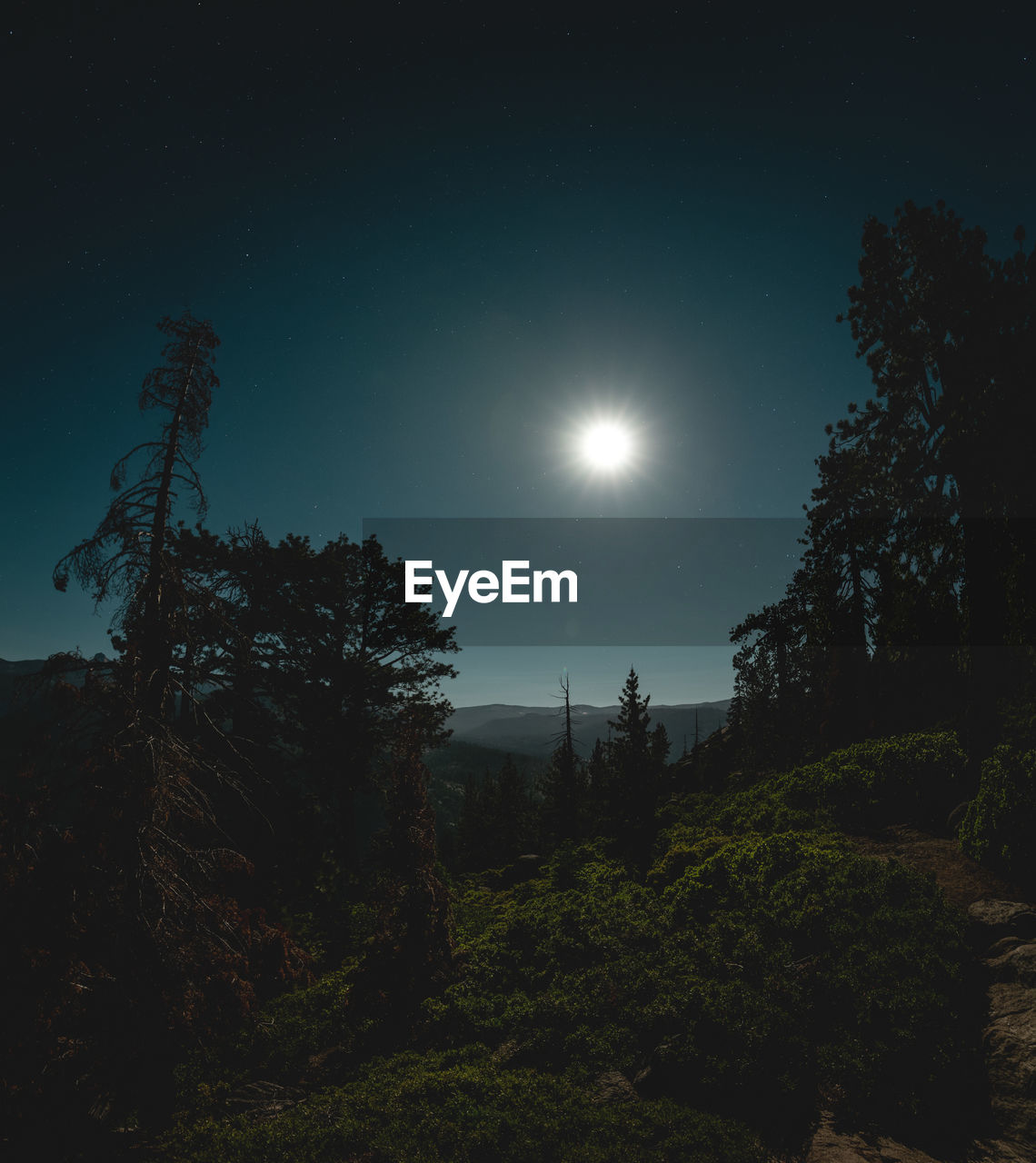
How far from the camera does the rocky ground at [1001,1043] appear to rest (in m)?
6.17

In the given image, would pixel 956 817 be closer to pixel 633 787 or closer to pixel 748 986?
pixel 748 986

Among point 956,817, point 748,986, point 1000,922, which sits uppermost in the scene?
point 956,817

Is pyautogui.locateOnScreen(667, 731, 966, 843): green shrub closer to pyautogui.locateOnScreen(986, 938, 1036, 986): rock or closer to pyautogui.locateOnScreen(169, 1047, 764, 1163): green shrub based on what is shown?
pyautogui.locateOnScreen(986, 938, 1036, 986): rock

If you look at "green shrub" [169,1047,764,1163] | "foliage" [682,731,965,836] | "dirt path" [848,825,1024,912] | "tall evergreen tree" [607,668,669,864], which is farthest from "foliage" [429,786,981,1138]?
"tall evergreen tree" [607,668,669,864]

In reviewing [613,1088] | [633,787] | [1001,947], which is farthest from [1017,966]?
[633,787]

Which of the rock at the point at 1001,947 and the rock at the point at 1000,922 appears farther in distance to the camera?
the rock at the point at 1000,922

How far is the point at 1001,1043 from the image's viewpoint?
688 centimetres

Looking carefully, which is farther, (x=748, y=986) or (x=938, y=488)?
(x=938, y=488)

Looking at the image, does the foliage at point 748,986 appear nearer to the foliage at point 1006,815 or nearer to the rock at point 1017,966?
the rock at point 1017,966

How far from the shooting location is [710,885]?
12875 millimetres

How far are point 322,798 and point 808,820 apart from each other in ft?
49.3

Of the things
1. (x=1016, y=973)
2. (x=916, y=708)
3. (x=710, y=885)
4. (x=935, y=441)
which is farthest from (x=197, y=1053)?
(x=916, y=708)

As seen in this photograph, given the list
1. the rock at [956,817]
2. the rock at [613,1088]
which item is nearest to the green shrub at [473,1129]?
the rock at [613,1088]

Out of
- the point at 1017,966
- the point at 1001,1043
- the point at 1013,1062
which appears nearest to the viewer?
the point at 1013,1062
